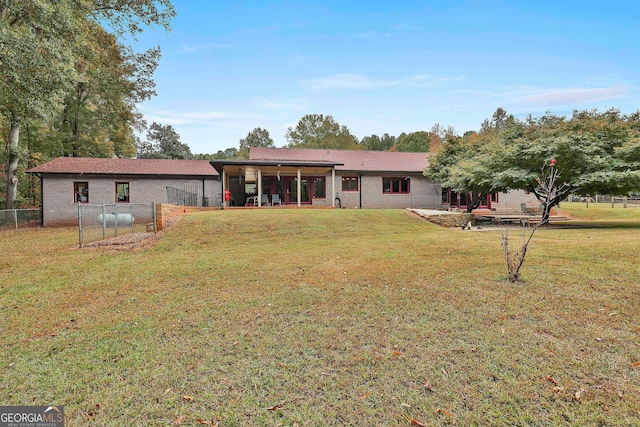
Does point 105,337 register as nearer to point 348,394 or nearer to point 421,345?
point 348,394

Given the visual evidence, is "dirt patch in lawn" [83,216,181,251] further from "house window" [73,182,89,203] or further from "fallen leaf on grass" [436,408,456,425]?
"house window" [73,182,89,203]

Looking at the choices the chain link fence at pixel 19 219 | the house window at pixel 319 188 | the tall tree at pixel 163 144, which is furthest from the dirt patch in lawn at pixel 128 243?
the tall tree at pixel 163 144

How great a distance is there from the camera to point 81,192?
62.8 ft

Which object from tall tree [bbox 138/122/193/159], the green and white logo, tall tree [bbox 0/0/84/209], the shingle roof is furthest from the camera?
tall tree [bbox 138/122/193/159]

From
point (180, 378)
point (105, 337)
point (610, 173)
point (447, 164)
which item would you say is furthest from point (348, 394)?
point (447, 164)

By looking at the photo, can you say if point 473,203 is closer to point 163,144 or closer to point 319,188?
point 319,188

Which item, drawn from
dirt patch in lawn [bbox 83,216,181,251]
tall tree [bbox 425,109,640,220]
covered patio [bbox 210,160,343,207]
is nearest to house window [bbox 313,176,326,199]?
covered patio [bbox 210,160,343,207]

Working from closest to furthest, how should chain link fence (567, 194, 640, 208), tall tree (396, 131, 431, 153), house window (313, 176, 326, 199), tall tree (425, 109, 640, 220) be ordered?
tall tree (425, 109, 640, 220) < house window (313, 176, 326, 199) < chain link fence (567, 194, 640, 208) < tall tree (396, 131, 431, 153)

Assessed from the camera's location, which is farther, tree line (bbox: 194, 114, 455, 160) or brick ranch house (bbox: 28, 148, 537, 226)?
tree line (bbox: 194, 114, 455, 160)

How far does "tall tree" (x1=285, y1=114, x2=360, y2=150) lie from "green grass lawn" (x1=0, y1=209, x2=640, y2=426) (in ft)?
151

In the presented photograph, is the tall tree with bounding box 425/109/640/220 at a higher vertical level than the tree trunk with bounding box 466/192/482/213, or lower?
higher

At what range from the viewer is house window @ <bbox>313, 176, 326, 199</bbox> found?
2173 centimetres

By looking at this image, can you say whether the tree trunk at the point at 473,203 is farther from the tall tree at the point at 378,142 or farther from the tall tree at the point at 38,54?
the tall tree at the point at 378,142

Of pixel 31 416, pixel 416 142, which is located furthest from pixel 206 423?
pixel 416 142
